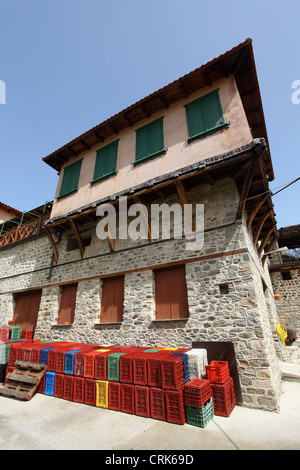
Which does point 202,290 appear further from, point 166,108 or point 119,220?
point 166,108

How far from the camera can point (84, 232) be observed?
387 inches

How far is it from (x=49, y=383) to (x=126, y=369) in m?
2.48

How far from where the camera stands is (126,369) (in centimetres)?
463

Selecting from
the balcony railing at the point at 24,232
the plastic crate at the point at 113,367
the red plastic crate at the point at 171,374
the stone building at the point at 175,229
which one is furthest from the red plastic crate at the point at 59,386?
the balcony railing at the point at 24,232

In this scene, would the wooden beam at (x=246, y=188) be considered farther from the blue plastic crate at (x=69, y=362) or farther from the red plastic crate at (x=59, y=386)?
the red plastic crate at (x=59, y=386)

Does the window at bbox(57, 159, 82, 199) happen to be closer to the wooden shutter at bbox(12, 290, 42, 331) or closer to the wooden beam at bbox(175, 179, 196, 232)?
the wooden shutter at bbox(12, 290, 42, 331)

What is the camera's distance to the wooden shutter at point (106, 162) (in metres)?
8.74

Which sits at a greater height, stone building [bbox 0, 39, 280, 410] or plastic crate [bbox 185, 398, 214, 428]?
stone building [bbox 0, 39, 280, 410]

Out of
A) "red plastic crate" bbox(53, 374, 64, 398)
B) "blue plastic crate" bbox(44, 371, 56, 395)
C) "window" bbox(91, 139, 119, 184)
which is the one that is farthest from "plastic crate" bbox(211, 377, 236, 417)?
"window" bbox(91, 139, 119, 184)

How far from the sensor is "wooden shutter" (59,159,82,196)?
977cm

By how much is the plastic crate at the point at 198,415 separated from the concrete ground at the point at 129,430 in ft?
0.29

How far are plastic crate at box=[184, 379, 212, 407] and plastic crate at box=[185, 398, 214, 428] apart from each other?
75 mm

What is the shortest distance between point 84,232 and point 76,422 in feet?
23.0

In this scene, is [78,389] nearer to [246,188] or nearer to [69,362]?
[69,362]
